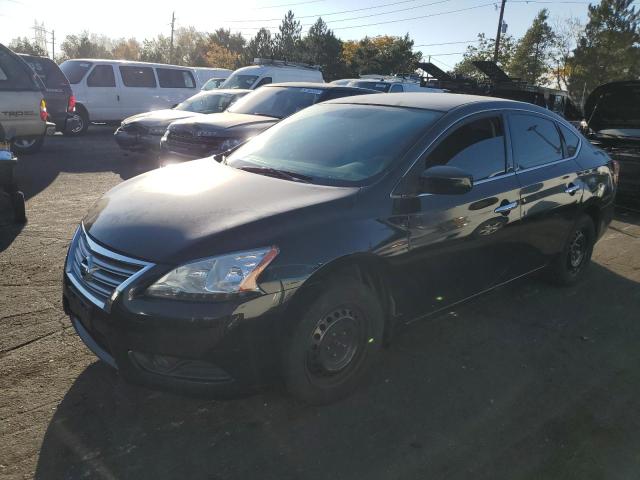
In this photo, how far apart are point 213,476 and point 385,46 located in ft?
202

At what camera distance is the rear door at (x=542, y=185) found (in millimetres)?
3910

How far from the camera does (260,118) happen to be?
8.13 meters

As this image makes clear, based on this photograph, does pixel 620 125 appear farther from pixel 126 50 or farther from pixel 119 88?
pixel 126 50

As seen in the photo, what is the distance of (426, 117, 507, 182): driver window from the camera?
11.0 feet

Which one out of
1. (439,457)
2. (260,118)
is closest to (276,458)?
(439,457)

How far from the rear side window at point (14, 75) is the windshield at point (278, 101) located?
10.5 feet

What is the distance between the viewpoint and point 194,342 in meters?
2.38

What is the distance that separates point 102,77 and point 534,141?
1350cm

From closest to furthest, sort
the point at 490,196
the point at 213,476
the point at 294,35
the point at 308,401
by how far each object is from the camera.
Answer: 1. the point at 213,476
2. the point at 308,401
3. the point at 490,196
4. the point at 294,35

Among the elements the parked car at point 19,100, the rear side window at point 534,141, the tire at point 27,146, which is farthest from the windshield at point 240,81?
the rear side window at point 534,141

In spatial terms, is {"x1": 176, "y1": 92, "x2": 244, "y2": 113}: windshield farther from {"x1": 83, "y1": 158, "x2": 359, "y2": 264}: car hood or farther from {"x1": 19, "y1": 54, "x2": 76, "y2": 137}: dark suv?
{"x1": 83, "y1": 158, "x2": 359, "y2": 264}: car hood

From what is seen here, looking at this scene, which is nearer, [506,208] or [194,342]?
[194,342]

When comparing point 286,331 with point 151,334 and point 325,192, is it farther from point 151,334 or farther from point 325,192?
point 325,192

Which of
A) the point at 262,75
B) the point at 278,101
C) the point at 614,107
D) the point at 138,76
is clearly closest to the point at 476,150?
the point at 278,101
